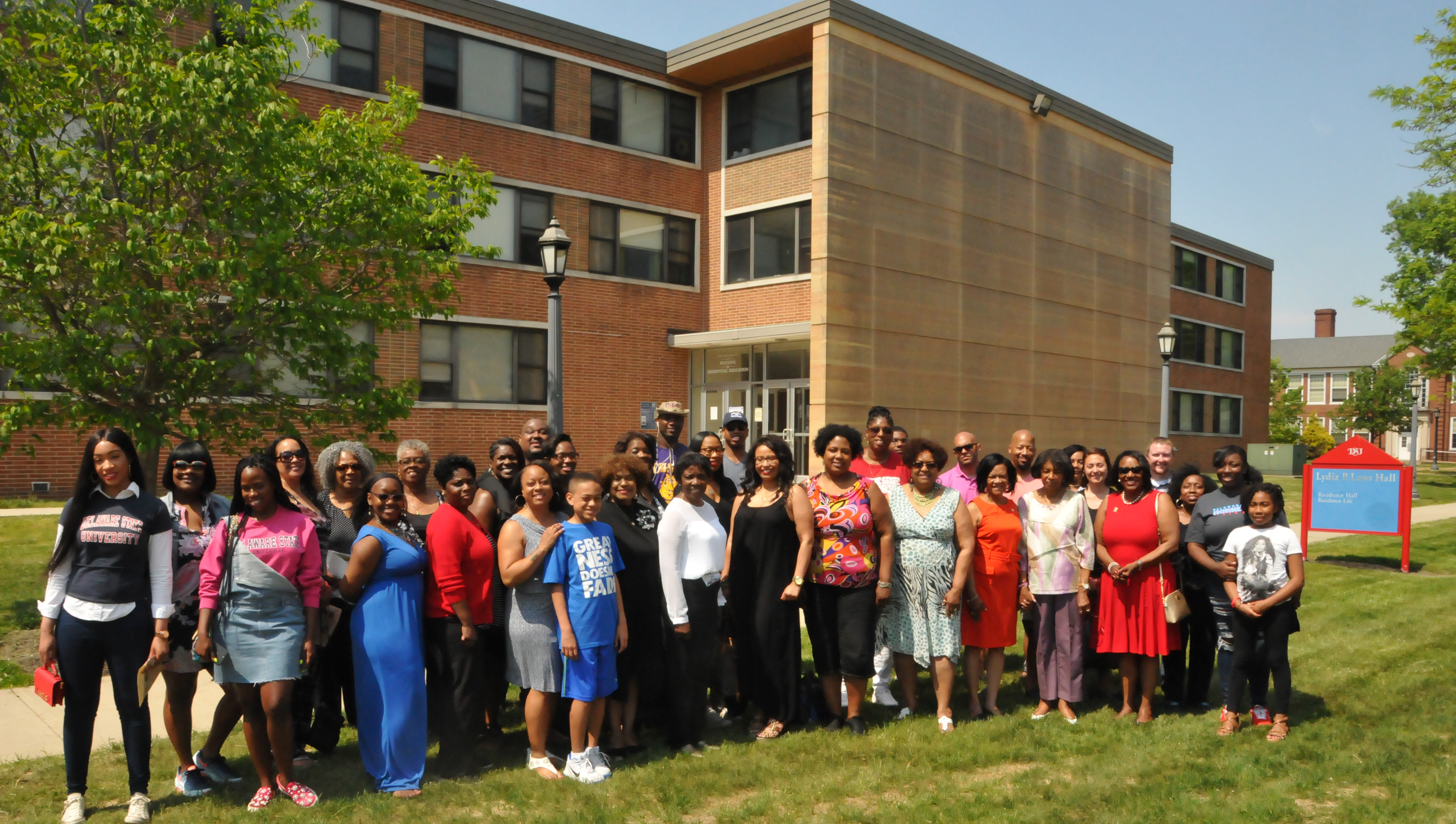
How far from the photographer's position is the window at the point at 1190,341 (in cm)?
4097

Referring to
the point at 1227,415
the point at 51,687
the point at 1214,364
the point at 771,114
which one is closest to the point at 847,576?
the point at 51,687

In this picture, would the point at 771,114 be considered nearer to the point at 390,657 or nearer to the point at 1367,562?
the point at 1367,562

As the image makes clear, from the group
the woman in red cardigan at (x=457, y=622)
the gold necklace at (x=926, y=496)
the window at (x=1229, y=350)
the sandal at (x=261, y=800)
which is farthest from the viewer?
the window at (x=1229, y=350)

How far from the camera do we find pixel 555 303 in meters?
11.1

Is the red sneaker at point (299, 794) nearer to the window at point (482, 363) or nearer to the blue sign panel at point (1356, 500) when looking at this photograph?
the blue sign panel at point (1356, 500)

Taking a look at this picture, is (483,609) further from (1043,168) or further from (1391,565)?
(1043,168)

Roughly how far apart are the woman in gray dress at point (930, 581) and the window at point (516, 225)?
49.3 feet

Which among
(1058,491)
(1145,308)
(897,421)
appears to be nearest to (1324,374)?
(1145,308)

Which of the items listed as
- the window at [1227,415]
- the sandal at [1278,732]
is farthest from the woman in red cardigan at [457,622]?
the window at [1227,415]

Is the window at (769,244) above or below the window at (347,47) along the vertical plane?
below

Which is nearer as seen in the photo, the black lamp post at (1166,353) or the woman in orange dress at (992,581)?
the woman in orange dress at (992,581)

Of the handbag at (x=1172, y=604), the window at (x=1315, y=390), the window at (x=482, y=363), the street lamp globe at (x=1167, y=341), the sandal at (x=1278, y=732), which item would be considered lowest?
the sandal at (x=1278, y=732)

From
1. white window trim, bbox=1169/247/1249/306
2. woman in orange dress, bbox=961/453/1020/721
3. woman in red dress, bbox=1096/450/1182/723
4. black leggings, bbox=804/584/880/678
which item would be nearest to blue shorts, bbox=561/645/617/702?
black leggings, bbox=804/584/880/678

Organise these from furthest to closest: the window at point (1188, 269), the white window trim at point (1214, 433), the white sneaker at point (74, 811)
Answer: the white window trim at point (1214, 433) < the window at point (1188, 269) < the white sneaker at point (74, 811)
